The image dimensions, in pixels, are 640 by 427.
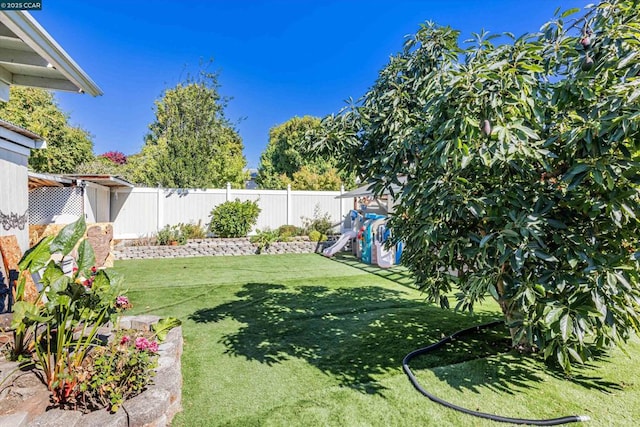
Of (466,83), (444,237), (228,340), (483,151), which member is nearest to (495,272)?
(444,237)

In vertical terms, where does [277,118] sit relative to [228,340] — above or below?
above

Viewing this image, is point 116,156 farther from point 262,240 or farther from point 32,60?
point 32,60

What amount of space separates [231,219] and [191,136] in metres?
3.99

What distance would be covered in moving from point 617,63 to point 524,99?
56cm

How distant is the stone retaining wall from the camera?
10906mm

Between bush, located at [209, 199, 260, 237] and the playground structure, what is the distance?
10.9 ft

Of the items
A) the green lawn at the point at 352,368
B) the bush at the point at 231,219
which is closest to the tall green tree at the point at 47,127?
the bush at the point at 231,219

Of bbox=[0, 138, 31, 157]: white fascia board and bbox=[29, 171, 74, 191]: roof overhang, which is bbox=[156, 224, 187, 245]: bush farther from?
bbox=[0, 138, 31, 157]: white fascia board

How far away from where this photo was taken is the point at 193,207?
13.1 metres

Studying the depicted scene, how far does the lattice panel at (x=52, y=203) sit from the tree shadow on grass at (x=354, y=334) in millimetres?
6742

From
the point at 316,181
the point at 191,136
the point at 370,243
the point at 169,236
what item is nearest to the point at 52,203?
the point at 169,236

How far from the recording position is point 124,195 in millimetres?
12289

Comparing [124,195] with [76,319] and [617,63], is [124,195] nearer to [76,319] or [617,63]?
[76,319]

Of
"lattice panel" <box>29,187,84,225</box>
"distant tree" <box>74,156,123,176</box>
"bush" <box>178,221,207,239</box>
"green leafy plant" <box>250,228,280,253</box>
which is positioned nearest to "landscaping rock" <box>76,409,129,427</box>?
"lattice panel" <box>29,187,84,225</box>
